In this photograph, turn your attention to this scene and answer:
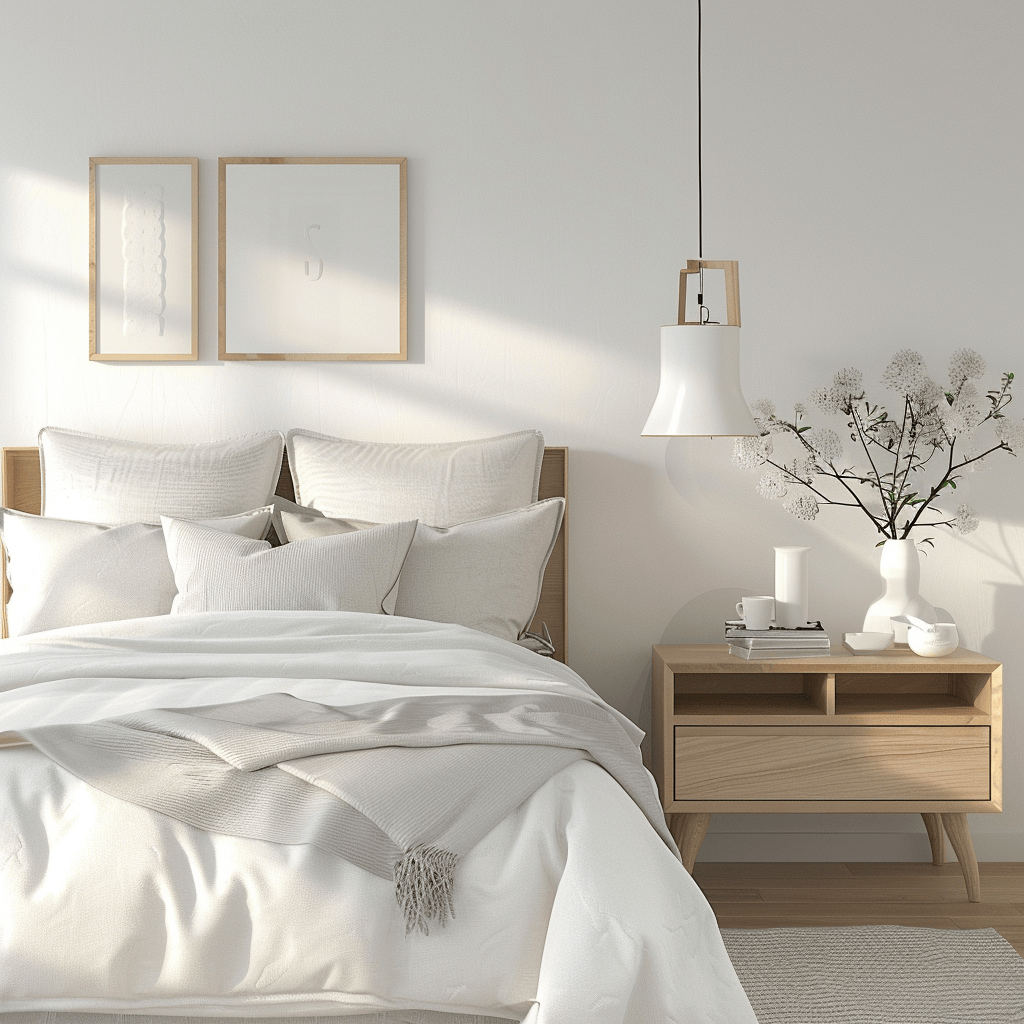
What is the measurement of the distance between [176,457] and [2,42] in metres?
1.45

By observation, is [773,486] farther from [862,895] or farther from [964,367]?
[862,895]

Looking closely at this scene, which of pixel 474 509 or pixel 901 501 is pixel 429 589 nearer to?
pixel 474 509

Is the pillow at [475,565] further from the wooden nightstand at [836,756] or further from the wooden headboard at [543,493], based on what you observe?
the wooden nightstand at [836,756]

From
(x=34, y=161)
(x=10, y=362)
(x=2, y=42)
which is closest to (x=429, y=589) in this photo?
(x=10, y=362)

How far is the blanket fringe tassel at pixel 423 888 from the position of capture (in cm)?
145

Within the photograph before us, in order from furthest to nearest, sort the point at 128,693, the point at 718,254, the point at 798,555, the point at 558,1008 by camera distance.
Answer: the point at 718,254
the point at 798,555
the point at 128,693
the point at 558,1008

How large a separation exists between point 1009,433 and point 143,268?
2.71m

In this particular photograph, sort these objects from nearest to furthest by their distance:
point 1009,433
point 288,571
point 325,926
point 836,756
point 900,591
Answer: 1. point 325,926
2. point 288,571
3. point 836,756
4. point 900,591
5. point 1009,433

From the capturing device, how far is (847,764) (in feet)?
9.30

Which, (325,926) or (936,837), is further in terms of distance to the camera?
(936,837)

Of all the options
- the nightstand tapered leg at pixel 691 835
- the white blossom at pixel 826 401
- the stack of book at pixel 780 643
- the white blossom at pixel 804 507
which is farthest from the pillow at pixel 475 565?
the white blossom at pixel 826 401

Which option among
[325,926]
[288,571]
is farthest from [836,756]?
[325,926]

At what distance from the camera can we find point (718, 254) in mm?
3271

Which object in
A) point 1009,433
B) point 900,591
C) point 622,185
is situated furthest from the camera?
point 622,185
